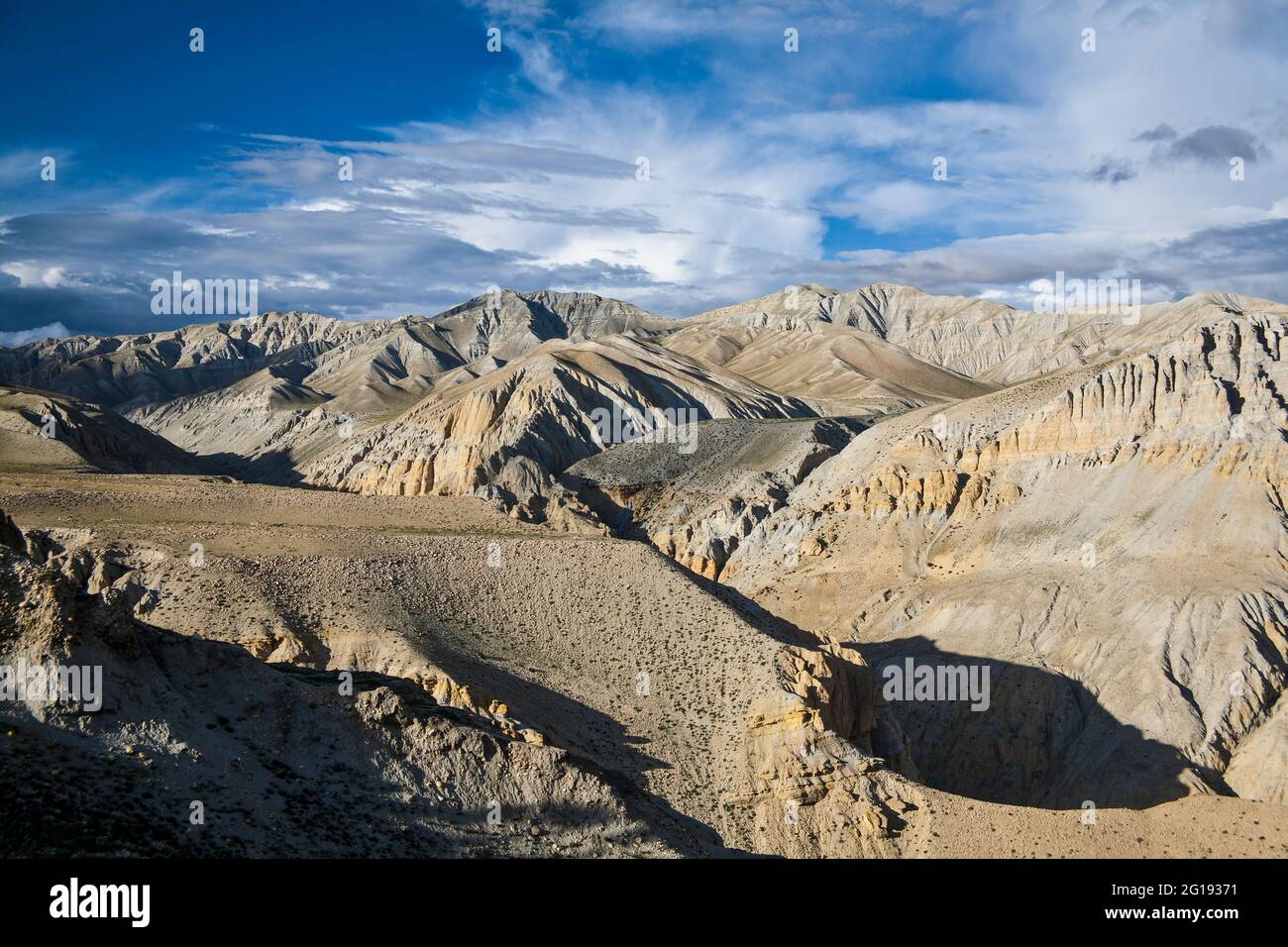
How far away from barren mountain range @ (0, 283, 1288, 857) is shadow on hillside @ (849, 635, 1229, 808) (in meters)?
0.16

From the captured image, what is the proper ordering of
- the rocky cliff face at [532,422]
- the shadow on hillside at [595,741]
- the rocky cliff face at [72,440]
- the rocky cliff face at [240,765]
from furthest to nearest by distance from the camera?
the rocky cliff face at [532,422] < the rocky cliff face at [72,440] < the shadow on hillside at [595,741] < the rocky cliff face at [240,765]

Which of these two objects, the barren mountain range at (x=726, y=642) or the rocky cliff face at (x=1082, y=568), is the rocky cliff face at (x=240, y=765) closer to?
the barren mountain range at (x=726, y=642)

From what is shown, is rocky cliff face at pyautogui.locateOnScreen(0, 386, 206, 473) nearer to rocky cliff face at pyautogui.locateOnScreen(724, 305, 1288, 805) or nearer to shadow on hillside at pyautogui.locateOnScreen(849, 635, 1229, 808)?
rocky cliff face at pyautogui.locateOnScreen(724, 305, 1288, 805)

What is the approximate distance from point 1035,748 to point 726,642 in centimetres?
1951

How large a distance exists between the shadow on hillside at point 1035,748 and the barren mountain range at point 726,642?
0.16m

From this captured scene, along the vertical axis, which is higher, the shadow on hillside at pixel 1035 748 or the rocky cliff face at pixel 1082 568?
the rocky cliff face at pixel 1082 568

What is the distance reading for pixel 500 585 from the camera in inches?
1684

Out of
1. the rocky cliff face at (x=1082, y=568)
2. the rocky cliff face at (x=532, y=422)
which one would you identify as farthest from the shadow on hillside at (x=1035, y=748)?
the rocky cliff face at (x=532, y=422)

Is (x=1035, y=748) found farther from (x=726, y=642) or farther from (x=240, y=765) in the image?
(x=240, y=765)

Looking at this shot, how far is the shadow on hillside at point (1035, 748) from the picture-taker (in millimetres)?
44219

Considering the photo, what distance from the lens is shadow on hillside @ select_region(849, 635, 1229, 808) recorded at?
145 ft

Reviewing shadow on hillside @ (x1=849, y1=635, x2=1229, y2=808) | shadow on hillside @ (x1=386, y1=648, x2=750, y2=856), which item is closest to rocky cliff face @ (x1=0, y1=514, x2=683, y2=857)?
shadow on hillside @ (x1=386, y1=648, x2=750, y2=856)
